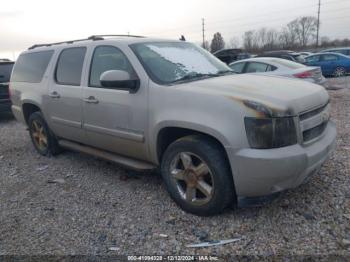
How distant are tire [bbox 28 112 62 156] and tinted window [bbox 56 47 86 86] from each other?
96cm

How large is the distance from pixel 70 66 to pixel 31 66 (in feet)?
4.24

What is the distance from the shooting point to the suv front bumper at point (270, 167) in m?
2.83

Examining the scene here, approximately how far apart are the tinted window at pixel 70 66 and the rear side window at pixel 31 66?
423 millimetres

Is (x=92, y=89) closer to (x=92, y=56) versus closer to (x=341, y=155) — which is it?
(x=92, y=56)

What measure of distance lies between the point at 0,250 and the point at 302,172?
2815 mm

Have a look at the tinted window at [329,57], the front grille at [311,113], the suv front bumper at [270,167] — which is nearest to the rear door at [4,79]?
the suv front bumper at [270,167]

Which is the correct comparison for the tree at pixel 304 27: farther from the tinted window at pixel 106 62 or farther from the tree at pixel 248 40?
the tinted window at pixel 106 62

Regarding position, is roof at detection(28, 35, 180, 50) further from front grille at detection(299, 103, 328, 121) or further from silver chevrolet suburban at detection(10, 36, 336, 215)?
front grille at detection(299, 103, 328, 121)

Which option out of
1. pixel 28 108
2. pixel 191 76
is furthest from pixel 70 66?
pixel 191 76

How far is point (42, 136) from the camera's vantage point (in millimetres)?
5719

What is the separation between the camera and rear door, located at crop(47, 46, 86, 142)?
4.54 metres

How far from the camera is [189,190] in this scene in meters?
3.41

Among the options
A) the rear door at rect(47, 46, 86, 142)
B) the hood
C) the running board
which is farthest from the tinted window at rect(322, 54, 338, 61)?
the running board

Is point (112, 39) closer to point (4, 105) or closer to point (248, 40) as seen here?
point (4, 105)
